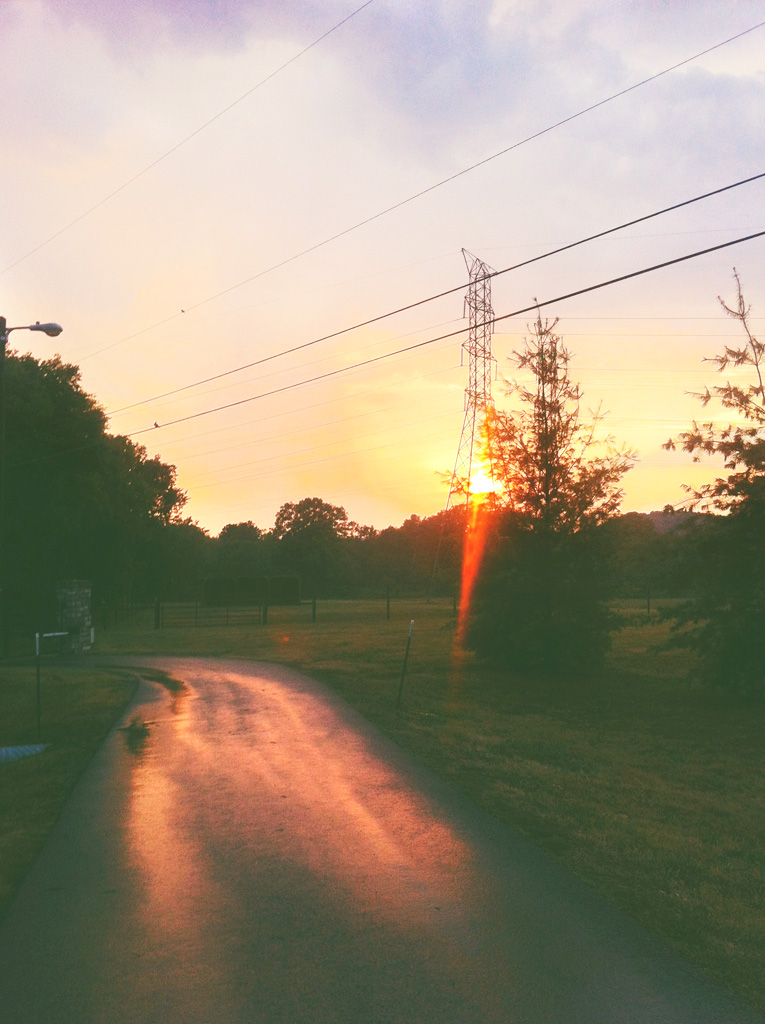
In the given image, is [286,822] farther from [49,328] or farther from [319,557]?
[319,557]

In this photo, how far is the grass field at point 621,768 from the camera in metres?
6.13

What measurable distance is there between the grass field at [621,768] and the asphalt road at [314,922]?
0.44 m

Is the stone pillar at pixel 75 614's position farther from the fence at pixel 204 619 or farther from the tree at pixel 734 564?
the tree at pixel 734 564

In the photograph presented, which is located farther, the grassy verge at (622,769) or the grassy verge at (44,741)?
the grassy verge at (44,741)

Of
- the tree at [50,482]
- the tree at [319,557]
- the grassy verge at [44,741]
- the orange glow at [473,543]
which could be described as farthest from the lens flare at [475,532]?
the tree at [319,557]

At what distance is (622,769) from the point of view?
1218cm

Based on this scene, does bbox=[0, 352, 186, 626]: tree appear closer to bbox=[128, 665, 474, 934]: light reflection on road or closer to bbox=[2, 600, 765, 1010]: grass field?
bbox=[2, 600, 765, 1010]: grass field

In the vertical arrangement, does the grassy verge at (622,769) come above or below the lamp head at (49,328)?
below

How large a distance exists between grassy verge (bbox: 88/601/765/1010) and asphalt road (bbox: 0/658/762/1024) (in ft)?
1.44

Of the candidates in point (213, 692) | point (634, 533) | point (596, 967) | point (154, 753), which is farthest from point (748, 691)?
point (596, 967)

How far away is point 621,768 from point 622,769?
3.4 inches

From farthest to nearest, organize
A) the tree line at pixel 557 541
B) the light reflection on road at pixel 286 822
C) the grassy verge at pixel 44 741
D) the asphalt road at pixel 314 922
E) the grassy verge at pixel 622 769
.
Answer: the tree line at pixel 557 541 < the grassy verge at pixel 44 741 < the light reflection on road at pixel 286 822 < the grassy verge at pixel 622 769 < the asphalt road at pixel 314 922

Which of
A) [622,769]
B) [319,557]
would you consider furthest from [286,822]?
[319,557]

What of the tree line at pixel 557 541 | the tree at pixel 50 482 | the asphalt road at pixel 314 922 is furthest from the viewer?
the tree at pixel 50 482
